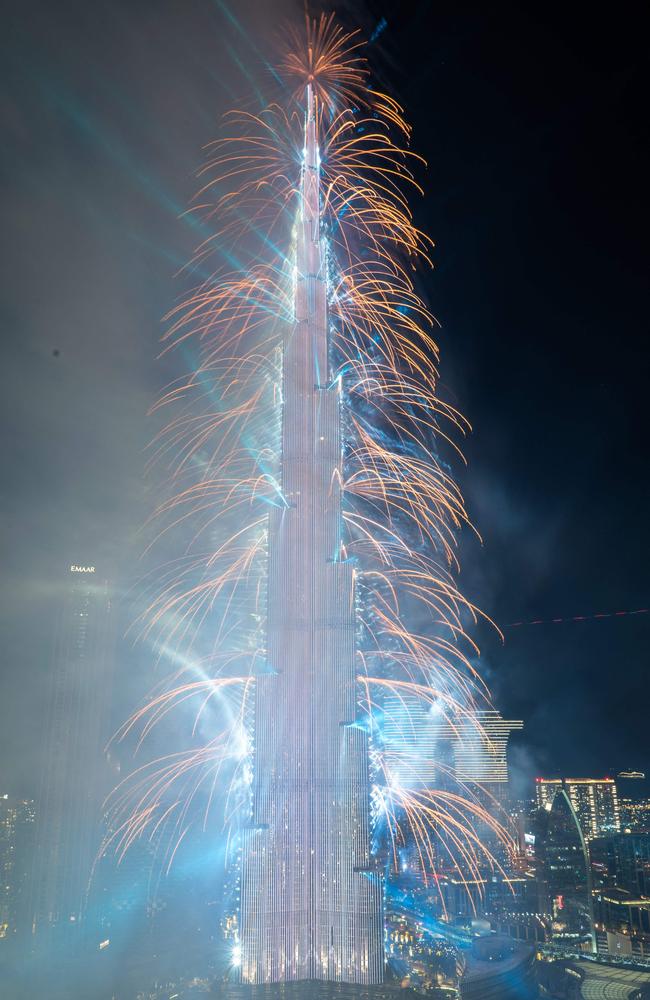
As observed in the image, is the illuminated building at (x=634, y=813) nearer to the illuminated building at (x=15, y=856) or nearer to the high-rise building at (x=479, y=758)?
the high-rise building at (x=479, y=758)

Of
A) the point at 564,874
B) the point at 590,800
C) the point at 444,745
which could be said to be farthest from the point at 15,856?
the point at 590,800

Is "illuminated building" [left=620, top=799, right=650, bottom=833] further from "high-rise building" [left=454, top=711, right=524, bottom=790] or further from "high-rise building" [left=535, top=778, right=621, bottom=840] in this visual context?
"high-rise building" [left=454, top=711, right=524, bottom=790]

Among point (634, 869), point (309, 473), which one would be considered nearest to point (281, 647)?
point (309, 473)

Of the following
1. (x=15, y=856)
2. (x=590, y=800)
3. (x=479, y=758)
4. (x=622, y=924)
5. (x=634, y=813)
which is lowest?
(x=622, y=924)

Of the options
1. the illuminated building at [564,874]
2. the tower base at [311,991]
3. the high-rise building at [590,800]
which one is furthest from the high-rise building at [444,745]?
the tower base at [311,991]

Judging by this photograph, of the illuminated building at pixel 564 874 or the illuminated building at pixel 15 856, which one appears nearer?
the illuminated building at pixel 15 856

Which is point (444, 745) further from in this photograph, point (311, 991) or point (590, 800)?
point (311, 991)

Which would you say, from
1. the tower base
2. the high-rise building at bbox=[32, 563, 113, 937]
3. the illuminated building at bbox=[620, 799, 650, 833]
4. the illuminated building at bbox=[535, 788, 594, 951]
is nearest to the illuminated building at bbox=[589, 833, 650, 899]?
the illuminated building at bbox=[535, 788, 594, 951]
